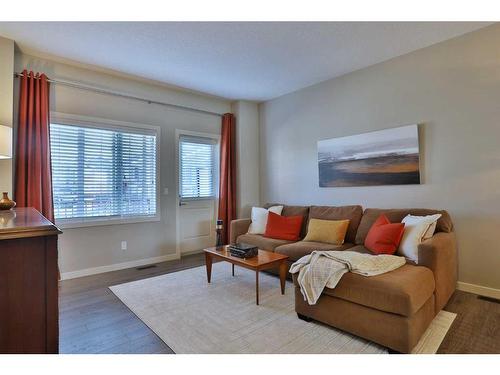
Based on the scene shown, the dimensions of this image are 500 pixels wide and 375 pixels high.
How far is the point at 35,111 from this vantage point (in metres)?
3.13

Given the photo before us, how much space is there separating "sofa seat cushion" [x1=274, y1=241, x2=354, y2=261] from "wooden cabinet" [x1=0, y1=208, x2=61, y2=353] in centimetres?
229

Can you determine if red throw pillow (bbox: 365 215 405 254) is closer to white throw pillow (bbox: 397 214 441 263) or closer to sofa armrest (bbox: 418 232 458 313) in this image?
white throw pillow (bbox: 397 214 441 263)

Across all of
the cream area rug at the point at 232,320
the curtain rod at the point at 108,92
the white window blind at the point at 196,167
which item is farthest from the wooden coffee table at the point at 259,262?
the curtain rod at the point at 108,92

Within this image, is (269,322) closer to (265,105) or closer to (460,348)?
(460,348)

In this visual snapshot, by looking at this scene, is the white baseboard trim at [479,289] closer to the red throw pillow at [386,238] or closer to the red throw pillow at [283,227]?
the red throw pillow at [386,238]

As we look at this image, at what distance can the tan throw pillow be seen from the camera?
3.21m

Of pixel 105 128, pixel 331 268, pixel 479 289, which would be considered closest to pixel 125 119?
pixel 105 128

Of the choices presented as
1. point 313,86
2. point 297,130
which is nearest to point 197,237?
point 297,130

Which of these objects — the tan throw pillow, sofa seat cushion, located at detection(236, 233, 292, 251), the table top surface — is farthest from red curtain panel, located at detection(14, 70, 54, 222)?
the tan throw pillow

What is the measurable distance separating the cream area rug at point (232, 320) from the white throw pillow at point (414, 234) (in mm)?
537

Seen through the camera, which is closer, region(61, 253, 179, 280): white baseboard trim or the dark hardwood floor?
the dark hardwood floor

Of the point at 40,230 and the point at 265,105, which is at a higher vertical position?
the point at 265,105
